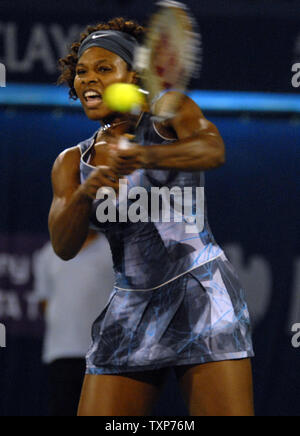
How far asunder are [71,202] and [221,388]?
2.14 ft

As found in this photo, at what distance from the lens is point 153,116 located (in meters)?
2.21

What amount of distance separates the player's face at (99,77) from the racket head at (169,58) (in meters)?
0.15

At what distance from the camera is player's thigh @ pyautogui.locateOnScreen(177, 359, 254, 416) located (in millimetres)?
2148

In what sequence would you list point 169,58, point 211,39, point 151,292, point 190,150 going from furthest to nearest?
point 211,39, point 151,292, point 169,58, point 190,150

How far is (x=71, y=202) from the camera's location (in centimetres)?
220

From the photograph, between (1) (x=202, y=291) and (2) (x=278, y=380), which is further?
(2) (x=278, y=380)

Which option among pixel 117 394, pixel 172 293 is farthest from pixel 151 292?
pixel 117 394

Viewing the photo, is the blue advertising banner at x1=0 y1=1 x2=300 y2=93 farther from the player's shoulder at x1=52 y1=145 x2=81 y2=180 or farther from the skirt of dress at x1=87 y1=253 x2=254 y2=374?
the skirt of dress at x1=87 y1=253 x2=254 y2=374

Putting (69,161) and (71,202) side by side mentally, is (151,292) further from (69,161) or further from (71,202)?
(69,161)

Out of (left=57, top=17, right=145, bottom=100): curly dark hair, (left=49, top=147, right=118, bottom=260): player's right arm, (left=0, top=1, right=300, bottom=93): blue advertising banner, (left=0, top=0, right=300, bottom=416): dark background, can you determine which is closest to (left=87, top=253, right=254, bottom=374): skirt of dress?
(left=49, top=147, right=118, bottom=260): player's right arm

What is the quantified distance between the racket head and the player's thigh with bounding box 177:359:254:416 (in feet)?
2.31
